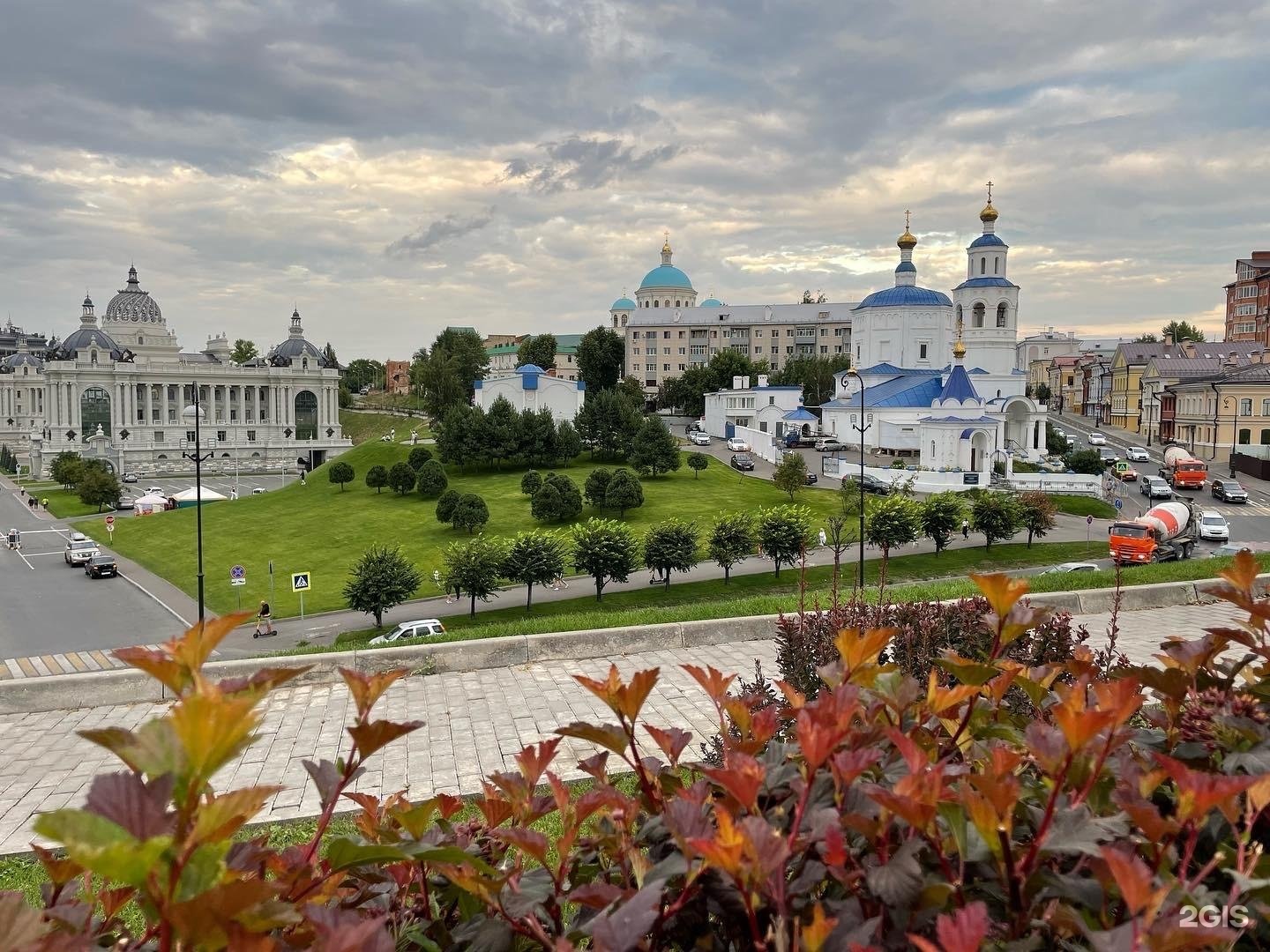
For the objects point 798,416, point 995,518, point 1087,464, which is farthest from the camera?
point 798,416

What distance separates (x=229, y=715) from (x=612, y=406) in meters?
58.2

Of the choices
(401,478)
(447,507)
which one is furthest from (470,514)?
(401,478)

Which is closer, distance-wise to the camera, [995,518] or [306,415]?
[995,518]

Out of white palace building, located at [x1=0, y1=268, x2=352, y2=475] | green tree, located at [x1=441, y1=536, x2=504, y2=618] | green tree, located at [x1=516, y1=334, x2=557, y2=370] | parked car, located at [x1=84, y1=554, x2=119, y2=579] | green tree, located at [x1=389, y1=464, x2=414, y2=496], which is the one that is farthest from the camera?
green tree, located at [x1=516, y1=334, x2=557, y2=370]

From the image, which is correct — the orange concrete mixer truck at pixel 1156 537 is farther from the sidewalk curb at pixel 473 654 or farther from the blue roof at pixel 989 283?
the blue roof at pixel 989 283

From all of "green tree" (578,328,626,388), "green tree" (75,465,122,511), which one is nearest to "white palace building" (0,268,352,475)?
"green tree" (75,465,122,511)

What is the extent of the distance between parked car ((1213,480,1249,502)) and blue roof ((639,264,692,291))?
8074 centimetres

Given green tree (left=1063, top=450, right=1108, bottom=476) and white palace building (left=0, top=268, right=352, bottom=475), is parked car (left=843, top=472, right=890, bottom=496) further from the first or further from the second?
white palace building (left=0, top=268, right=352, bottom=475)

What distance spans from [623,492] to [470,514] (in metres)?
7.45

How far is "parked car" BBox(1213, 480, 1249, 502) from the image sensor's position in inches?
1737

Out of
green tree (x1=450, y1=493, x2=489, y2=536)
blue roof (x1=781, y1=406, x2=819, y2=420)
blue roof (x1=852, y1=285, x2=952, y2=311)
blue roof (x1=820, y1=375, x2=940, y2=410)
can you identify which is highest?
blue roof (x1=852, y1=285, x2=952, y2=311)

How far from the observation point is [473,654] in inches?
457

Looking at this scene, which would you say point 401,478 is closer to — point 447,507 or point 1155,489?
point 447,507

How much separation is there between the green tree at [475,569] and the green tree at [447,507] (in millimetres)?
13739
